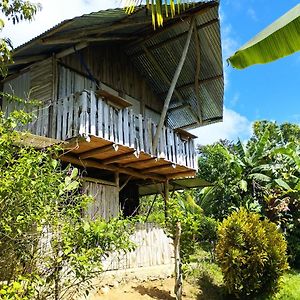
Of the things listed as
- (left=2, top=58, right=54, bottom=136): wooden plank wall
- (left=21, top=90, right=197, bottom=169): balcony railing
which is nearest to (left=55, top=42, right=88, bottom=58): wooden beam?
(left=2, top=58, right=54, bottom=136): wooden plank wall

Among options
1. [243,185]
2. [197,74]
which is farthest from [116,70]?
[243,185]

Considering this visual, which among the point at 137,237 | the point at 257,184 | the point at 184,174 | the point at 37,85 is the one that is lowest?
the point at 137,237

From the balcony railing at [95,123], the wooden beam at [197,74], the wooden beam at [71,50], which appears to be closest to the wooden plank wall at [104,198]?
the balcony railing at [95,123]

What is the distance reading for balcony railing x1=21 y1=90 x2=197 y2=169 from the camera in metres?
8.05

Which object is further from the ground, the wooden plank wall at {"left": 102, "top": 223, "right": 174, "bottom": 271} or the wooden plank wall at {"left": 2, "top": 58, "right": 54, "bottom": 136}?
the wooden plank wall at {"left": 2, "top": 58, "right": 54, "bottom": 136}

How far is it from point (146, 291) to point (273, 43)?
7.14 metres

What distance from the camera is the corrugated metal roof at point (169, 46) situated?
9047 millimetres

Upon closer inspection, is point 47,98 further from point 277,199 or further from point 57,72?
point 277,199

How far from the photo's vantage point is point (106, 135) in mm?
8391

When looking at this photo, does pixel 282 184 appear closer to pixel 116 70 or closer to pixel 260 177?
pixel 260 177

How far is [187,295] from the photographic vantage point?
9.87 m

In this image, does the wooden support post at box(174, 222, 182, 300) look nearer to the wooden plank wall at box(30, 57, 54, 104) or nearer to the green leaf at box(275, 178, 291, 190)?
the wooden plank wall at box(30, 57, 54, 104)

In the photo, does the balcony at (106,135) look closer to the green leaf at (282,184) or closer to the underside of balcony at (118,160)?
the underside of balcony at (118,160)

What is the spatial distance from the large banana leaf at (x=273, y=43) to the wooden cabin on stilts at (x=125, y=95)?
4273mm
